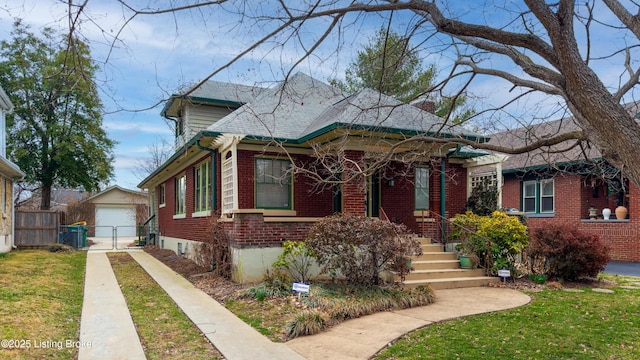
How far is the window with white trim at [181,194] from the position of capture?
16484mm

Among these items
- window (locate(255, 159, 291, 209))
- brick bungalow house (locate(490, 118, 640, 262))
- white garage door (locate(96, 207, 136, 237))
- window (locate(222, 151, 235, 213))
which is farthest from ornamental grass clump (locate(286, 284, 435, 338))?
white garage door (locate(96, 207, 136, 237))

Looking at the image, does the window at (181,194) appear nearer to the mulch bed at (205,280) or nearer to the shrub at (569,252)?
the mulch bed at (205,280)

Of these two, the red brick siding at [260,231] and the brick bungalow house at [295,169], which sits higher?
the brick bungalow house at [295,169]

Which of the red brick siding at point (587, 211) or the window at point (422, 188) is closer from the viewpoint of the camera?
the window at point (422, 188)

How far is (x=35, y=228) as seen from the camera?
20156 mm

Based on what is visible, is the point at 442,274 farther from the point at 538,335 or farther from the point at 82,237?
the point at 82,237

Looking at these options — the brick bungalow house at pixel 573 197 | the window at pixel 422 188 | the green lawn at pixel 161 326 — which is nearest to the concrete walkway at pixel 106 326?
the green lawn at pixel 161 326

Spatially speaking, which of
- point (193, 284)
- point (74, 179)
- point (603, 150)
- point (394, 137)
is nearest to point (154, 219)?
point (74, 179)

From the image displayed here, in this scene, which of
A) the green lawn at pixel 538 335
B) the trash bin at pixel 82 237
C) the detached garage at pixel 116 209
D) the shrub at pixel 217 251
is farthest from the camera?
the detached garage at pixel 116 209

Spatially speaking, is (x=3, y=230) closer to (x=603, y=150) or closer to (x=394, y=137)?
(x=394, y=137)

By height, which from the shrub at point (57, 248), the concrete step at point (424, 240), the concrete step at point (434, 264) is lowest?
the shrub at point (57, 248)

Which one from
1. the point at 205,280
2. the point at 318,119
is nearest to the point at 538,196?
the point at 318,119

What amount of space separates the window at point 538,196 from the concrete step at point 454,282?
10910mm

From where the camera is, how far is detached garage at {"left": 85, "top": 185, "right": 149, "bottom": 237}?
36.9 metres
